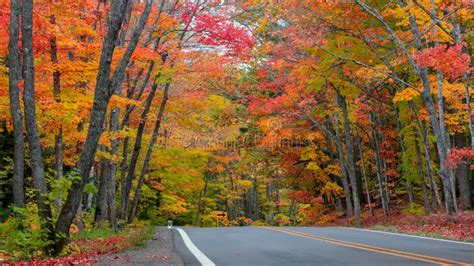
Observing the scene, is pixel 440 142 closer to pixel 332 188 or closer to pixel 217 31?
pixel 217 31

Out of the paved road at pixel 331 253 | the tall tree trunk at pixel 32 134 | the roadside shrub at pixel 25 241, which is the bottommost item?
the paved road at pixel 331 253

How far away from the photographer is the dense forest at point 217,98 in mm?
10367

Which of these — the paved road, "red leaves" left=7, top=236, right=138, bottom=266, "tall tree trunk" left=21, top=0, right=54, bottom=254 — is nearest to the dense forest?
"tall tree trunk" left=21, top=0, right=54, bottom=254

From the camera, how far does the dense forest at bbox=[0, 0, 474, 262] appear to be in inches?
408

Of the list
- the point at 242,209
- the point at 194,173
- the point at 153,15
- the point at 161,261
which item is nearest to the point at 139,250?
the point at 161,261

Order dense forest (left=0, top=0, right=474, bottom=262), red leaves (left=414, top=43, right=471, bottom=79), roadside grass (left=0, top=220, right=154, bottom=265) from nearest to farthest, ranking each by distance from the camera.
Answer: roadside grass (left=0, top=220, right=154, bottom=265) → dense forest (left=0, top=0, right=474, bottom=262) → red leaves (left=414, top=43, right=471, bottom=79)

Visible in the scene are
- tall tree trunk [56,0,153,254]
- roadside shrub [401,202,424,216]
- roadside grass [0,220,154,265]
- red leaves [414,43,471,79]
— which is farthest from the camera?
roadside shrub [401,202,424,216]

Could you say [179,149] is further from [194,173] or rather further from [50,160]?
[50,160]

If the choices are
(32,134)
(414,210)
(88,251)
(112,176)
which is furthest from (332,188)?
(32,134)

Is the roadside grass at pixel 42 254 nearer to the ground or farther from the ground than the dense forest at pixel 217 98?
nearer to the ground

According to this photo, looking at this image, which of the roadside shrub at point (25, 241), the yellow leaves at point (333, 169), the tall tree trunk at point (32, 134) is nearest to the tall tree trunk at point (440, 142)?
the yellow leaves at point (333, 169)

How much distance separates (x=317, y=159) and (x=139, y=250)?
58.2 feet

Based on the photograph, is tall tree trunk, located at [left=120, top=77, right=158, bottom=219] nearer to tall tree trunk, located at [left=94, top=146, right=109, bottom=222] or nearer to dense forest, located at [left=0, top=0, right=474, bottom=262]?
dense forest, located at [left=0, top=0, right=474, bottom=262]

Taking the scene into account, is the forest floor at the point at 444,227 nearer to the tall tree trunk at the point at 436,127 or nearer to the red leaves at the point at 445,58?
the tall tree trunk at the point at 436,127
